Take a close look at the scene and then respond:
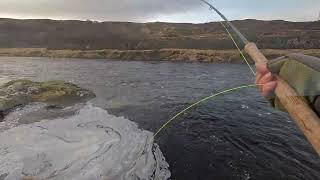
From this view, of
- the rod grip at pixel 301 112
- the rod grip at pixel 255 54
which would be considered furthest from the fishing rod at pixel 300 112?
the rod grip at pixel 255 54

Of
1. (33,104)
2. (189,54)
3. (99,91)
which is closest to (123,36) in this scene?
(189,54)

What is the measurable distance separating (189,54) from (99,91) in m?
41.2

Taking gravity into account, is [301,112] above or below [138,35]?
above

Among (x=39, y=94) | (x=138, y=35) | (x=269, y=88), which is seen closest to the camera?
(x=269, y=88)

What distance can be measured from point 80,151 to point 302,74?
333 inches

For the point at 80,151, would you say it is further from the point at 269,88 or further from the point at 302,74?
the point at 302,74

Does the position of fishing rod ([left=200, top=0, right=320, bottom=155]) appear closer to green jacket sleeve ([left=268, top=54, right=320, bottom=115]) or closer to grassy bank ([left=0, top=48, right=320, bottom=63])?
green jacket sleeve ([left=268, top=54, right=320, bottom=115])

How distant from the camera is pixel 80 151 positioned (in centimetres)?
1038

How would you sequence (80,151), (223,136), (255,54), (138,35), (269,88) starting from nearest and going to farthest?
(269,88) < (255,54) < (80,151) < (223,136) < (138,35)

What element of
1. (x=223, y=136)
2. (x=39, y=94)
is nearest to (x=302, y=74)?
(x=223, y=136)

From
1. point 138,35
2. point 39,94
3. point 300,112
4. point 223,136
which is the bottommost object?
point 138,35

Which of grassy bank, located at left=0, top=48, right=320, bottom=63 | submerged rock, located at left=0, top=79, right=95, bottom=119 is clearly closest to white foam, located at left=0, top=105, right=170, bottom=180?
submerged rock, located at left=0, top=79, right=95, bottom=119

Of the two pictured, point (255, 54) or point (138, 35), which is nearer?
point (255, 54)

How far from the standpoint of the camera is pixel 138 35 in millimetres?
99500
